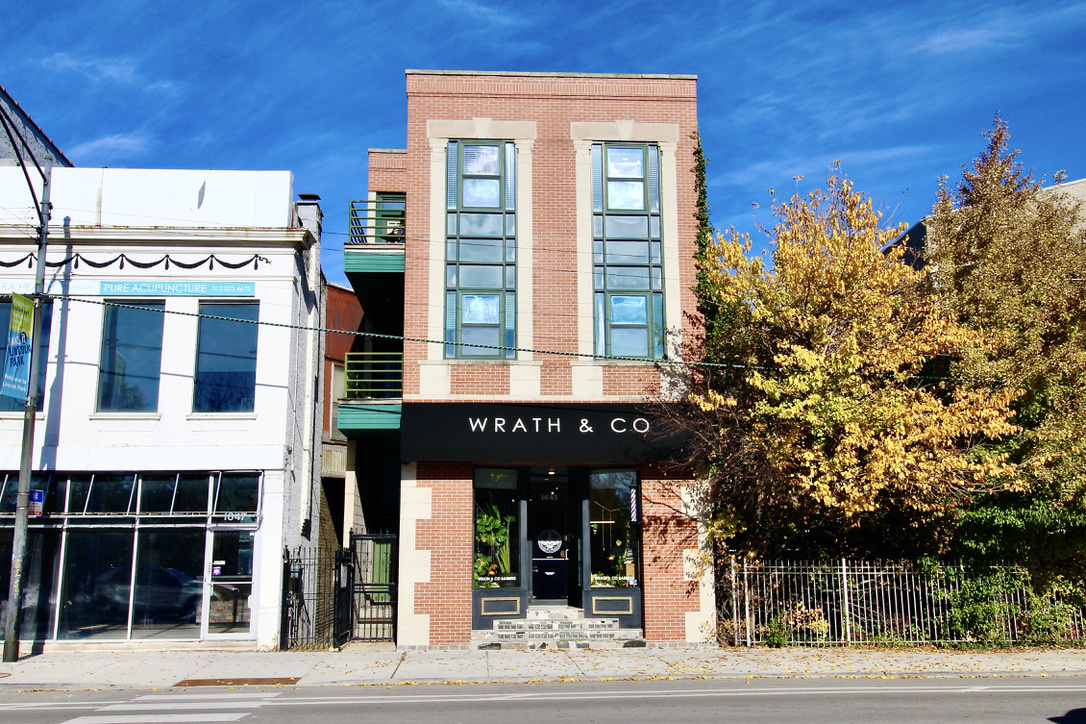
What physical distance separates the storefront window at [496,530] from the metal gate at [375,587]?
188 centimetres

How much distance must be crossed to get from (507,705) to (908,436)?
8587 mm

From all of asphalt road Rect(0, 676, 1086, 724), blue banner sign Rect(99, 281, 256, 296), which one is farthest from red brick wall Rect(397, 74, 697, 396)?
asphalt road Rect(0, 676, 1086, 724)

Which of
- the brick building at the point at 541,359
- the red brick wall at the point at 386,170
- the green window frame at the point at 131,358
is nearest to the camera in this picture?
the brick building at the point at 541,359

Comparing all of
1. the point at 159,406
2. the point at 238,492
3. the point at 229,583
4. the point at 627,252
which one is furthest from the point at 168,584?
the point at 627,252

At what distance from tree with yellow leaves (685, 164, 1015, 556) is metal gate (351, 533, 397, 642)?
7122mm

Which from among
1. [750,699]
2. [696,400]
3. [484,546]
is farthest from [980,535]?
[484,546]

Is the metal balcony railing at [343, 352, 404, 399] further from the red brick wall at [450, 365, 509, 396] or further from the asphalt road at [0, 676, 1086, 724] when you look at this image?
the asphalt road at [0, 676, 1086, 724]

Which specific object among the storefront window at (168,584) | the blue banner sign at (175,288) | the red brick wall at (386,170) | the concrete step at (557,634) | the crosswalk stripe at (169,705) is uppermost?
the red brick wall at (386,170)

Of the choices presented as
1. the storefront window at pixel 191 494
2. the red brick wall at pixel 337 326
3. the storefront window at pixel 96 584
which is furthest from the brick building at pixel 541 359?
the storefront window at pixel 96 584

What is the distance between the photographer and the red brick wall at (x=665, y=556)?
16.5 metres

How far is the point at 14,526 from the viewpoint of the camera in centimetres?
1584

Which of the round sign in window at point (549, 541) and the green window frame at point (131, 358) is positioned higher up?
the green window frame at point (131, 358)

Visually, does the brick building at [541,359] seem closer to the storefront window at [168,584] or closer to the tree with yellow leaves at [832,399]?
the tree with yellow leaves at [832,399]

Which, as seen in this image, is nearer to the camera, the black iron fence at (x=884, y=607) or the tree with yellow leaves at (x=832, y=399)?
the tree with yellow leaves at (x=832, y=399)
